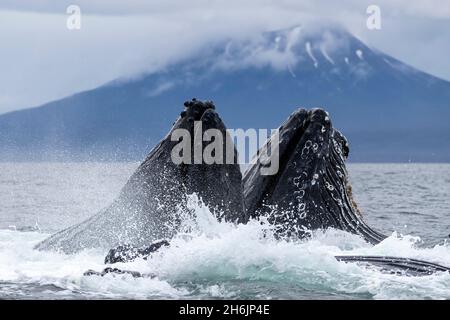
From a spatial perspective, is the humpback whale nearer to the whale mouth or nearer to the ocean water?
the whale mouth

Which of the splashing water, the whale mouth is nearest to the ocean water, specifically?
the splashing water

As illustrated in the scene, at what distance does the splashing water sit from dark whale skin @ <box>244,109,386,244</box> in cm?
51

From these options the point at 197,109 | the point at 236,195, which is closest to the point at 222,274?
the point at 236,195

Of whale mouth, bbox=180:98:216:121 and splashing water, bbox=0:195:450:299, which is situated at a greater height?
whale mouth, bbox=180:98:216:121

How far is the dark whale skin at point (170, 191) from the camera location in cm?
1262

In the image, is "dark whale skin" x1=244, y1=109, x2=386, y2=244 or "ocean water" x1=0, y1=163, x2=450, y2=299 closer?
"ocean water" x1=0, y1=163, x2=450, y2=299

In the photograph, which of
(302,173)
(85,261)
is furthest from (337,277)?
(85,261)

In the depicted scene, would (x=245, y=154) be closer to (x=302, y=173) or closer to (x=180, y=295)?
(x=302, y=173)

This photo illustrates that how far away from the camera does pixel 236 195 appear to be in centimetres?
1280

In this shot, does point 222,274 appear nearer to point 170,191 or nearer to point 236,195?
point 236,195

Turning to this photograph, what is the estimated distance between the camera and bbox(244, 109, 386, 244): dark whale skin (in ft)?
45.0

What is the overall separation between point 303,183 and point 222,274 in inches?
98.7

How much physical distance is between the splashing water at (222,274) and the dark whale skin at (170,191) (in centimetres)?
19

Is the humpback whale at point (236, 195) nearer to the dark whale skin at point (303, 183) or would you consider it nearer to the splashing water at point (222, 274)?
the dark whale skin at point (303, 183)
